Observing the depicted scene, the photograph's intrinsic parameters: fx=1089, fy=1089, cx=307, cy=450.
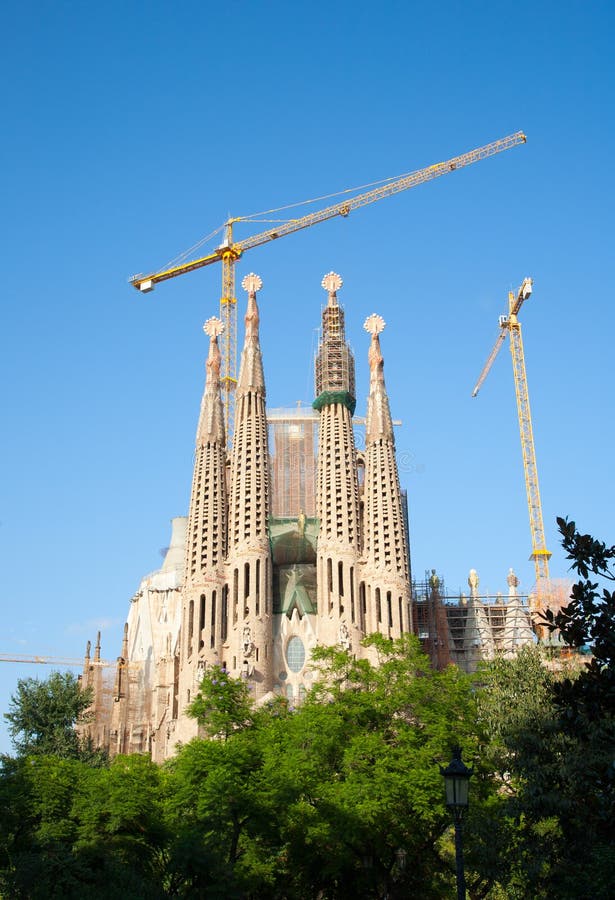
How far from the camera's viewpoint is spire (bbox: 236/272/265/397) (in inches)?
2436

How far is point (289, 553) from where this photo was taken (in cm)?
6322

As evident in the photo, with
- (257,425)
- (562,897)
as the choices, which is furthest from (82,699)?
(562,897)

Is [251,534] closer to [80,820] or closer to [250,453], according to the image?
[250,453]

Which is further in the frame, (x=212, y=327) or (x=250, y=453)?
(x=212, y=327)

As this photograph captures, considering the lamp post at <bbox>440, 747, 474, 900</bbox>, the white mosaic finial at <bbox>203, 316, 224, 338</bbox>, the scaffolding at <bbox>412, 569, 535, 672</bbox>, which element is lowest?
the lamp post at <bbox>440, 747, 474, 900</bbox>

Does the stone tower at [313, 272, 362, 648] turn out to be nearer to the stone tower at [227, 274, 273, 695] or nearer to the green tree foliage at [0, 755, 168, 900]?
the stone tower at [227, 274, 273, 695]

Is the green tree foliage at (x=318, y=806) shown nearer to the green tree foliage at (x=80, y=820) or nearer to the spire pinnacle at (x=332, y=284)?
the green tree foliage at (x=80, y=820)

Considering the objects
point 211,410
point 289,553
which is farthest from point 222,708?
point 211,410

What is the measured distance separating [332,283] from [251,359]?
724 cm

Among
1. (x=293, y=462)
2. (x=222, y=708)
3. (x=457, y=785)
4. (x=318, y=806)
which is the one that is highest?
(x=293, y=462)

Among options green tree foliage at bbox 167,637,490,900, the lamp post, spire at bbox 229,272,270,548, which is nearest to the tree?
spire at bbox 229,272,270,548

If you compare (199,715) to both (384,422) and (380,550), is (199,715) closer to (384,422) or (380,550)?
(380,550)

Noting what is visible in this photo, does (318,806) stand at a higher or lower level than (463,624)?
lower

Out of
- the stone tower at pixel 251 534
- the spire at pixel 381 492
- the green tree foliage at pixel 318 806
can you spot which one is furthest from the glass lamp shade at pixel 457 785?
the spire at pixel 381 492
